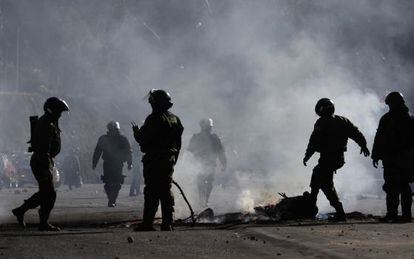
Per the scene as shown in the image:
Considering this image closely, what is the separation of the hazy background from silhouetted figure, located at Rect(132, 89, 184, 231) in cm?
436

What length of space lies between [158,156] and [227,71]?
102 ft

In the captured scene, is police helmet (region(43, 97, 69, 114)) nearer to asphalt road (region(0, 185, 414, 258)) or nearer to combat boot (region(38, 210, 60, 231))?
combat boot (region(38, 210, 60, 231))

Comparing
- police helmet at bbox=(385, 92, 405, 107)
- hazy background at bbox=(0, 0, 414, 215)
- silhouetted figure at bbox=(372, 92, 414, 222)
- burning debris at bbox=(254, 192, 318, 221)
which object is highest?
hazy background at bbox=(0, 0, 414, 215)

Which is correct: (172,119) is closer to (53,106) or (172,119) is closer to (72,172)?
(53,106)

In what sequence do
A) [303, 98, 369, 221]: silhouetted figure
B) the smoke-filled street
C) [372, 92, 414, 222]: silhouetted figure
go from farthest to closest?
1. [303, 98, 369, 221]: silhouetted figure
2. [372, 92, 414, 222]: silhouetted figure
3. the smoke-filled street

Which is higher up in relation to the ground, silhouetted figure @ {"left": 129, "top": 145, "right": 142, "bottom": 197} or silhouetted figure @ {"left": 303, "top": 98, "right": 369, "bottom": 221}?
silhouetted figure @ {"left": 129, "top": 145, "right": 142, "bottom": 197}

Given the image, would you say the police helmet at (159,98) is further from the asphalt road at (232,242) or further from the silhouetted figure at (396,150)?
the silhouetted figure at (396,150)

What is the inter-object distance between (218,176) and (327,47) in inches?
279

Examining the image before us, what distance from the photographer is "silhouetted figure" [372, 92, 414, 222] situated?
1176 cm

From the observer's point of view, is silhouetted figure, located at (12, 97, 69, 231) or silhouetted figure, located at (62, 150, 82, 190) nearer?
silhouetted figure, located at (12, 97, 69, 231)

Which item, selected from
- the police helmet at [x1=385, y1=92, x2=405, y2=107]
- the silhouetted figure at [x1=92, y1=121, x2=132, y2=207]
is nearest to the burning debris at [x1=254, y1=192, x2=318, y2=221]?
the police helmet at [x1=385, y1=92, x2=405, y2=107]

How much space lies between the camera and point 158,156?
10672 millimetres

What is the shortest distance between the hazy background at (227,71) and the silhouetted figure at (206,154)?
24cm

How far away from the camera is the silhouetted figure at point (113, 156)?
18.6 m
